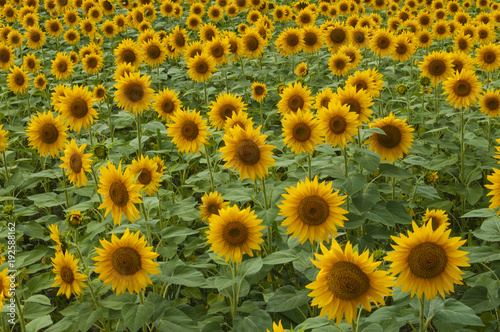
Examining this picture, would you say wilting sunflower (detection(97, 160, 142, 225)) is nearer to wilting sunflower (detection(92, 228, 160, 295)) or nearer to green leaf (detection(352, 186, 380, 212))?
wilting sunflower (detection(92, 228, 160, 295))

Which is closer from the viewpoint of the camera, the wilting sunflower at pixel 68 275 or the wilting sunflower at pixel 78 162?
the wilting sunflower at pixel 68 275

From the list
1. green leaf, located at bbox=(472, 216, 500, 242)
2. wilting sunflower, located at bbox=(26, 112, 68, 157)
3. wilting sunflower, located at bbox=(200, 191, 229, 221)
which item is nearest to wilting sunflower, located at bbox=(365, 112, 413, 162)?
green leaf, located at bbox=(472, 216, 500, 242)

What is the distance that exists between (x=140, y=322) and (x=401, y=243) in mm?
1465

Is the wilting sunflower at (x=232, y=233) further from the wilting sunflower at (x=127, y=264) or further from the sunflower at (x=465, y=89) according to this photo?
the sunflower at (x=465, y=89)

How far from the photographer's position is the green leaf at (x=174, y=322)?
2.62 m

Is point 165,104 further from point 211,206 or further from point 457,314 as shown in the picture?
point 457,314

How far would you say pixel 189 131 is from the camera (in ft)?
12.9

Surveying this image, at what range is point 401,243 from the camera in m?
2.11

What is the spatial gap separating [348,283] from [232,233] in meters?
0.93

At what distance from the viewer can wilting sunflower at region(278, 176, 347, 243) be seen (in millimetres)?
2625

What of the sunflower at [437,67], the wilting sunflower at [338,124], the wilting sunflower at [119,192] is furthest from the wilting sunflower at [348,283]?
the sunflower at [437,67]

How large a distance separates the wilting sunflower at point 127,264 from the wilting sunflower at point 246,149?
911mm

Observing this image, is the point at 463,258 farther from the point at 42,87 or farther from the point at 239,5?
the point at 239,5

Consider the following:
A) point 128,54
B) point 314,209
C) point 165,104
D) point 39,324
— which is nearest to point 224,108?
point 165,104
